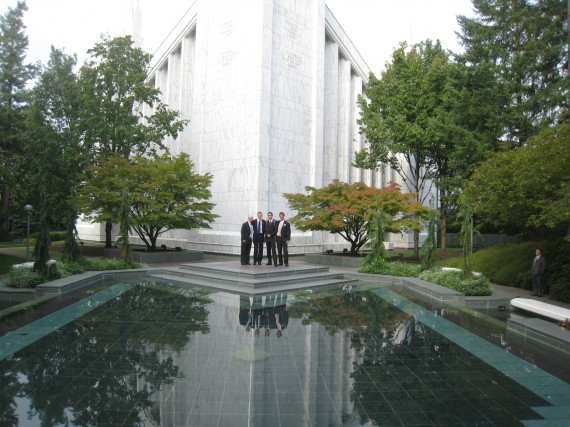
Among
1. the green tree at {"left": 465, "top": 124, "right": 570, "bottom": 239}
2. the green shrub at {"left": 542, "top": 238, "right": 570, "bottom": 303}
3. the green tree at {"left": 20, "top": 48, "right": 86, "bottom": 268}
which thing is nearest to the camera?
the green tree at {"left": 465, "top": 124, "right": 570, "bottom": 239}

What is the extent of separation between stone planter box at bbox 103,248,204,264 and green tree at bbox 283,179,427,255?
6129 mm

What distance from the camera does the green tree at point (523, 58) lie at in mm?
20594

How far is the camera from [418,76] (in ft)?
81.1

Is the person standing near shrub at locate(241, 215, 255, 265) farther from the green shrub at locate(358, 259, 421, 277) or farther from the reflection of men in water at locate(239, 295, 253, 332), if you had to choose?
the green shrub at locate(358, 259, 421, 277)

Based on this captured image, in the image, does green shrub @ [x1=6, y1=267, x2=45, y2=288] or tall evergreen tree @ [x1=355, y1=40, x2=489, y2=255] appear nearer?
green shrub @ [x1=6, y1=267, x2=45, y2=288]

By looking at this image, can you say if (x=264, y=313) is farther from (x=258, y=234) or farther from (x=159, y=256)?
(x=159, y=256)

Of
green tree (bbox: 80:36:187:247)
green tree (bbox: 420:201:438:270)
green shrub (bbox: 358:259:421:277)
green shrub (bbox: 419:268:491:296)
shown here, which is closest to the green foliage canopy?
green tree (bbox: 80:36:187:247)

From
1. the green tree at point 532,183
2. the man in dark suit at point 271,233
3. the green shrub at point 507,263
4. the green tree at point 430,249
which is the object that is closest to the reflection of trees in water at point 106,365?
the man in dark suit at point 271,233

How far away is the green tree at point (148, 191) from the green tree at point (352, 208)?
17.7ft

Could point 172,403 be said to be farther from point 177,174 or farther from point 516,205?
point 177,174

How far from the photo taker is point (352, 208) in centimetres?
1939

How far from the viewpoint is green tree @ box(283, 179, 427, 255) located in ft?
64.1

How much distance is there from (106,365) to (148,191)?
638 inches

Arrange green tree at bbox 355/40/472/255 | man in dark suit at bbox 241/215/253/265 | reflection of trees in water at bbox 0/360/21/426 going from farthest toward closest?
green tree at bbox 355/40/472/255 → man in dark suit at bbox 241/215/253/265 → reflection of trees in water at bbox 0/360/21/426
